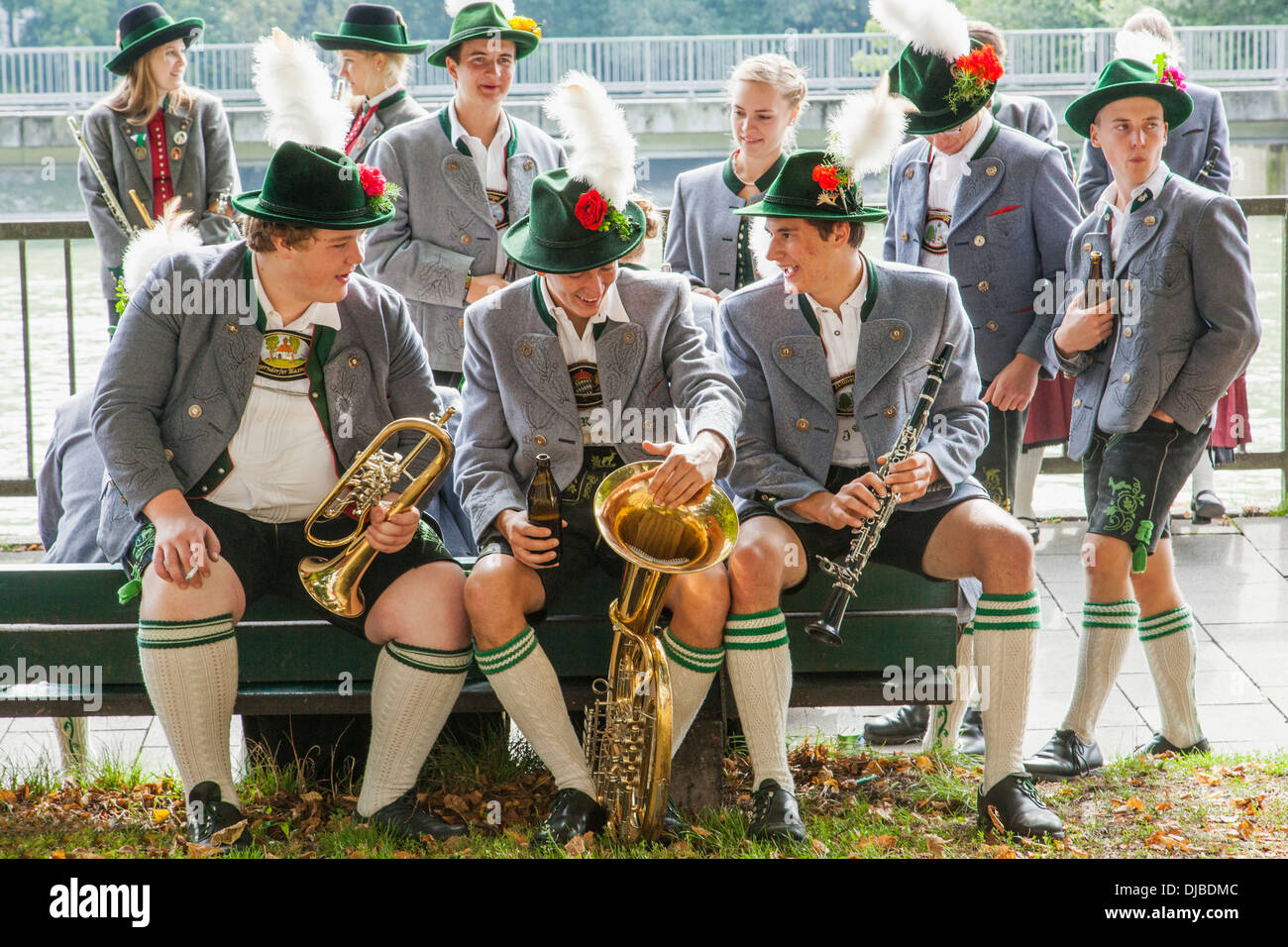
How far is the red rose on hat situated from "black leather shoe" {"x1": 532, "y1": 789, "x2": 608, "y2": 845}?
144cm

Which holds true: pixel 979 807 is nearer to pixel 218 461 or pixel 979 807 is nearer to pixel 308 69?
pixel 218 461

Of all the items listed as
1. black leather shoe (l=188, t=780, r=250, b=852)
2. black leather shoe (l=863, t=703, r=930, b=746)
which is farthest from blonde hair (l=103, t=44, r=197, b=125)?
black leather shoe (l=863, t=703, r=930, b=746)

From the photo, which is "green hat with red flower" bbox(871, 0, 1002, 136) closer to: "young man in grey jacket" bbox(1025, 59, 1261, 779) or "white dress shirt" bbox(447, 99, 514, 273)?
"young man in grey jacket" bbox(1025, 59, 1261, 779)

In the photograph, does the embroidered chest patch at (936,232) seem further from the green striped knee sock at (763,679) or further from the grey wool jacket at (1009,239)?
the green striped knee sock at (763,679)

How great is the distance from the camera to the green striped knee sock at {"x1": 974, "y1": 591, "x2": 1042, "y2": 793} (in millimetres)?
3611

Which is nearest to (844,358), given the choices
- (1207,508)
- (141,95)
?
(1207,508)

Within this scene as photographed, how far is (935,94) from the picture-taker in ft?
14.6

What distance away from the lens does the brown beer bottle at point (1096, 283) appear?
13.7 ft

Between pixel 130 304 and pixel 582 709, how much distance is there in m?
1.58

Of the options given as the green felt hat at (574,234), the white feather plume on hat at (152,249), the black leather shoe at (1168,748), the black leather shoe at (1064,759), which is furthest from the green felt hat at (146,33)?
the black leather shoe at (1168,748)

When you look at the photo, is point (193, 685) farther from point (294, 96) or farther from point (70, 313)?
point (70, 313)

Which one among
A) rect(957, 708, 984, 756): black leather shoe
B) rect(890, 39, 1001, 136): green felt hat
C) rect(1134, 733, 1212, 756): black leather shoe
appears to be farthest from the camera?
rect(890, 39, 1001, 136): green felt hat

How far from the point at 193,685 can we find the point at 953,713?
7.19 ft

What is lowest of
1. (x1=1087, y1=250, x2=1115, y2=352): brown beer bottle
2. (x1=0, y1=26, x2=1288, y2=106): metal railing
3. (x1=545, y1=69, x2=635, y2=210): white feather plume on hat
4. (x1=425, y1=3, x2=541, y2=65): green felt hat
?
(x1=1087, y1=250, x2=1115, y2=352): brown beer bottle
